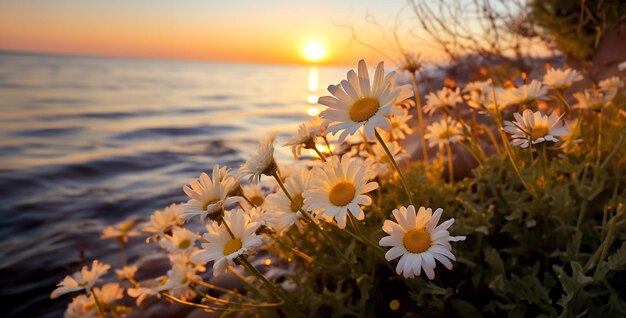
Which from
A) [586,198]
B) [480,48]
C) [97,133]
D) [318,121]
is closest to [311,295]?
[318,121]

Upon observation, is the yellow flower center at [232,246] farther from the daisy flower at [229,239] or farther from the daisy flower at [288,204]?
the daisy flower at [288,204]

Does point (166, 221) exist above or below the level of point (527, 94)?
below

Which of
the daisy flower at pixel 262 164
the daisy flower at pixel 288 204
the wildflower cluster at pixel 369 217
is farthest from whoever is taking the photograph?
the daisy flower at pixel 288 204

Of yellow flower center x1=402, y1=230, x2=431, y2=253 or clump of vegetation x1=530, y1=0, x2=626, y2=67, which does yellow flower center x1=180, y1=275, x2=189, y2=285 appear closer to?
yellow flower center x1=402, y1=230, x2=431, y2=253

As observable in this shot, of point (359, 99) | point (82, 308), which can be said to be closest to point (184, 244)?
point (82, 308)

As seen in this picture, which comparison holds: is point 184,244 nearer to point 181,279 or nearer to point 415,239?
point 181,279

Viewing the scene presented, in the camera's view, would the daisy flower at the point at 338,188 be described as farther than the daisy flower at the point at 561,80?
No

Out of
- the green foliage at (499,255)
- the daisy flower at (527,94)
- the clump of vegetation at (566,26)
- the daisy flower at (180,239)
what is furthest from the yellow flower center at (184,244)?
the clump of vegetation at (566,26)

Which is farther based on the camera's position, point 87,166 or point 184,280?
→ point 87,166
